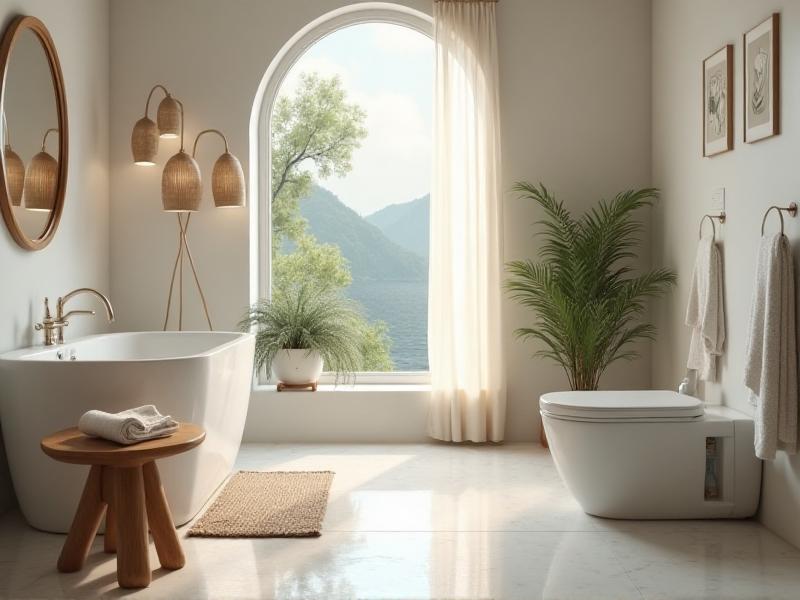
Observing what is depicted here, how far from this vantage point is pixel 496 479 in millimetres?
4000

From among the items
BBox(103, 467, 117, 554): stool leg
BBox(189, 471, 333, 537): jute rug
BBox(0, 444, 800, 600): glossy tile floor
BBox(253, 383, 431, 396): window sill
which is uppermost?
BBox(253, 383, 431, 396): window sill

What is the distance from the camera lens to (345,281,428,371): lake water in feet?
16.9

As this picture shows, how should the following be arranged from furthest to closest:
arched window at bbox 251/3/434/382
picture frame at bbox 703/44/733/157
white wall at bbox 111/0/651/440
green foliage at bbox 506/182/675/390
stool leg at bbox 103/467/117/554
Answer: arched window at bbox 251/3/434/382
white wall at bbox 111/0/651/440
green foliage at bbox 506/182/675/390
picture frame at bbox 703/44/733/157
stool leg at bbox 103/467/117/554

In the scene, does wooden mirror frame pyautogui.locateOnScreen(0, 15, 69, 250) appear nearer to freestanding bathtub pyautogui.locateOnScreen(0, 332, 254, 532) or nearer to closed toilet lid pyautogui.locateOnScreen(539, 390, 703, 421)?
freestanding bathtub pyautogui.locateOnScreen(0, 332, 254, 532)

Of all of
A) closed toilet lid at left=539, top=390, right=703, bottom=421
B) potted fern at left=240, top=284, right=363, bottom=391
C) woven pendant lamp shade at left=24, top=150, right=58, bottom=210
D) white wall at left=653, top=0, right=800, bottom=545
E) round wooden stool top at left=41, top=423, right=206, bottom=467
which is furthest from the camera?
potted fern at left=240, top=284, right=363, bottom=391

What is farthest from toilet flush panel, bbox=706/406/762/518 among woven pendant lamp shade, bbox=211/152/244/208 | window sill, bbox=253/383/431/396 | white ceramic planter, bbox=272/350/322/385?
woven pendant lamp shade, bbox=211/152/244/208

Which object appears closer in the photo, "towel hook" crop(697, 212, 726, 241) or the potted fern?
"towel hook" crop(697, 212, 726, 241)

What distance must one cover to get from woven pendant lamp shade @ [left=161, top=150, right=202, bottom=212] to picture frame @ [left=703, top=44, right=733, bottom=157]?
260cm

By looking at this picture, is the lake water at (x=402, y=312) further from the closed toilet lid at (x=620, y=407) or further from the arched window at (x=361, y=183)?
the closed toilet lid at (x=620, y=407)

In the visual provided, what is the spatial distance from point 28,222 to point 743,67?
10.3ft

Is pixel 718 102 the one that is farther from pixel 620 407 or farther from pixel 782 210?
pixel 620 407

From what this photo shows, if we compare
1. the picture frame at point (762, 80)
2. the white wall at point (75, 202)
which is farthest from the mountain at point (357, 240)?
the picture frame at point (762, 80)

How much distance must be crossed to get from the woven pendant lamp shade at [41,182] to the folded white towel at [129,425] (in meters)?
1.39

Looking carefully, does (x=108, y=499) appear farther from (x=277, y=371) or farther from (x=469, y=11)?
(x=469, y=11)
